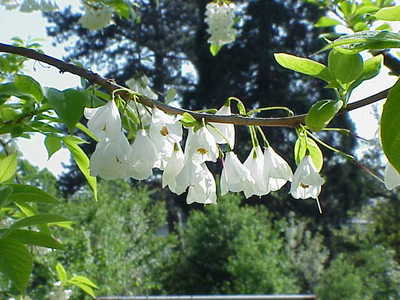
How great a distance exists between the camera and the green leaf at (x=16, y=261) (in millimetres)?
863

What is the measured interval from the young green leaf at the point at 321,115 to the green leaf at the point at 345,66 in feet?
0.11

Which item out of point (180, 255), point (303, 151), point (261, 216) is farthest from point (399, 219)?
point (303, 151)

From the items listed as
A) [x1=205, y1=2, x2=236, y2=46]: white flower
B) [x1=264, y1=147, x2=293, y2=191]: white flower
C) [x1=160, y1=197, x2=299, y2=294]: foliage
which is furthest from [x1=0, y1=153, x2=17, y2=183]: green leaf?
[x1=160, y1=197, x2=299, y2=294]: foliage

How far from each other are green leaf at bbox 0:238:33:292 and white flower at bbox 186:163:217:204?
25 centimetres

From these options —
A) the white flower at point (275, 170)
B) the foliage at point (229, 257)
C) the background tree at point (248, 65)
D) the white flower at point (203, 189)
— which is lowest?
the white flower at point (203, 189)

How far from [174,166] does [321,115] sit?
243 millimetres

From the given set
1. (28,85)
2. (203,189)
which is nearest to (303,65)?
(203,189)

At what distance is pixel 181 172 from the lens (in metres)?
0.84

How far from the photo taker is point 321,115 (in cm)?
67

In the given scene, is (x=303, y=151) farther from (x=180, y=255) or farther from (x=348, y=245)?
(x=348, y=245)

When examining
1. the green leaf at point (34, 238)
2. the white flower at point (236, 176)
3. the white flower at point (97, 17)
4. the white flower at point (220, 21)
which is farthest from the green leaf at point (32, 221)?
the white flower at point (220, 21)

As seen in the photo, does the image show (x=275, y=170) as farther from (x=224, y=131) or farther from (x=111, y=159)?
(x=111, y=159)

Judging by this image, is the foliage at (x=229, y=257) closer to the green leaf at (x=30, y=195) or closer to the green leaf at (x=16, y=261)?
the green leaf at (x=30, y=195)

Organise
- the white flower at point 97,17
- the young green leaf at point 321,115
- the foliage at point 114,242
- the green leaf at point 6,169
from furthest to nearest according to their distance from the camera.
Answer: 1. the foliage at point 114,242
2. the white flower at point 97,17
3. the green leaf at point 6,169
4. the young green leaf at point 321,115
